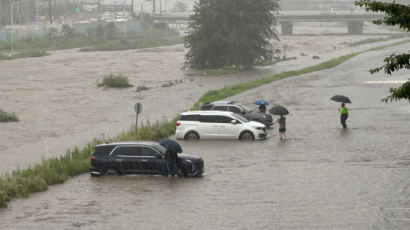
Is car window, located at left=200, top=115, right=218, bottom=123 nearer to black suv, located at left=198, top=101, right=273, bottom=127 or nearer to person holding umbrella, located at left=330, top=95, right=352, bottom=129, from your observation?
black suv, located at left=198, top=101, right=273, bottom=127

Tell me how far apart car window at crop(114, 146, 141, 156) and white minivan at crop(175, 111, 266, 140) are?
9.95m

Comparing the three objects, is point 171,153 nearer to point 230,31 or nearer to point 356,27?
point 230,31

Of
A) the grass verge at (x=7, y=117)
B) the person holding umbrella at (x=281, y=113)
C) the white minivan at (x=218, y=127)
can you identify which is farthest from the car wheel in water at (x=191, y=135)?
the grass verge at (x=7, y=117)

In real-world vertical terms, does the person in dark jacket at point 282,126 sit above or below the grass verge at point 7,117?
above

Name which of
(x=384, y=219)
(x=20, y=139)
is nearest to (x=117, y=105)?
(x=20, y=139)

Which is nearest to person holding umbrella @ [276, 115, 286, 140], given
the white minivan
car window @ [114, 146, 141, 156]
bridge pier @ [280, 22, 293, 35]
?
the white minivan

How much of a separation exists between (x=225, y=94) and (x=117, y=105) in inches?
348

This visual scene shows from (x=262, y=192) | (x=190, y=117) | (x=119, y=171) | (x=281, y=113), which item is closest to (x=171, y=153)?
(x=119, y=171)

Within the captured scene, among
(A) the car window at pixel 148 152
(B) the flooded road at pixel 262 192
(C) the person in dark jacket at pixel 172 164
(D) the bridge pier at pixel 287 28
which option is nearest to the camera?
(B) the flooded road at pixel 262 192

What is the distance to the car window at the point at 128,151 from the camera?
89.4 feet

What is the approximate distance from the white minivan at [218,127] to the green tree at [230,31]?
49850mm

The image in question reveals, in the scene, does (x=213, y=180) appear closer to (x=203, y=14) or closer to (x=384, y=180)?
(x=384, y=180)

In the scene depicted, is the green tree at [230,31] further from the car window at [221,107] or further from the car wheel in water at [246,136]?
the car wheel in water at [246,136]

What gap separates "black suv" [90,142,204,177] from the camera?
89.5ft
